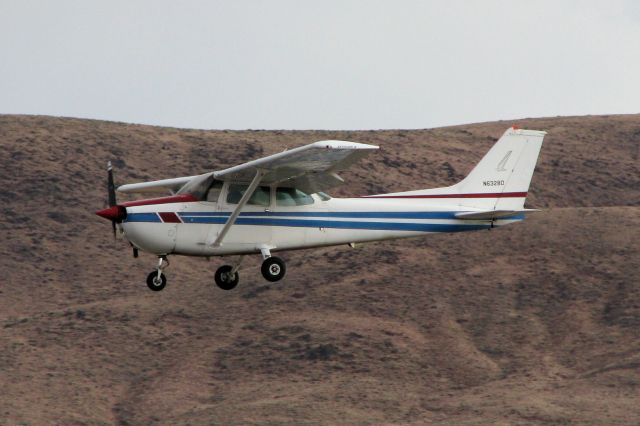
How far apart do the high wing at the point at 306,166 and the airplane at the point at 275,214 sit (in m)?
0.02

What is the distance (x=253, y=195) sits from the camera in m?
32.2

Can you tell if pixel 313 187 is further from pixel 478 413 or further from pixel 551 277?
pixel 551 277

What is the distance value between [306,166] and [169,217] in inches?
131

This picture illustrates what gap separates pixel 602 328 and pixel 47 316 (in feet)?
103

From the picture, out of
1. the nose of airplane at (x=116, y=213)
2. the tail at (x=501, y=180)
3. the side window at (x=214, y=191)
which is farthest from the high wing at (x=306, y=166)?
the tail at (x=501, y=180)

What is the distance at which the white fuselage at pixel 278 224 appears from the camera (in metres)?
31.5

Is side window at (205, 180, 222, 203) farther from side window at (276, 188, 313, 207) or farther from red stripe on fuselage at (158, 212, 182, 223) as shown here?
side window at (276, 188, 313, 207)

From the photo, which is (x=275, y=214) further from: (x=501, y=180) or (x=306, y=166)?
(x=501, y=180)

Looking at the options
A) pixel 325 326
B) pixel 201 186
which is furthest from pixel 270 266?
pixel 325 326

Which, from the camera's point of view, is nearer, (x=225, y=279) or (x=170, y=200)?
(x=170, y=200)

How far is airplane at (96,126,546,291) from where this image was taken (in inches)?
1234

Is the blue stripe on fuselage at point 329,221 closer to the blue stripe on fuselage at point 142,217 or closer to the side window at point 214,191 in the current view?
the blue stripe on fuselage at point 142,217

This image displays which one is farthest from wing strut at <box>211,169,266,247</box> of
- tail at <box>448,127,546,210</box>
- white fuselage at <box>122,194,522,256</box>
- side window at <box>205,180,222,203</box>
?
tail at <box>448,127,546,210</box>

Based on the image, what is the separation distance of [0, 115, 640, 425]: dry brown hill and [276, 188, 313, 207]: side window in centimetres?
3564
